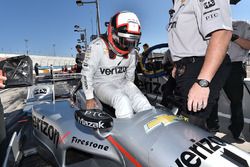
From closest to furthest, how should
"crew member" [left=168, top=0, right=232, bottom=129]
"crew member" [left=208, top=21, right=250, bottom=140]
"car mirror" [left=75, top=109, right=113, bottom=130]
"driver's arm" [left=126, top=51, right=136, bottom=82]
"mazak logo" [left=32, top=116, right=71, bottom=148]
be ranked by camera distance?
"crew member" [left=168, top=0, right=232, bottom=129]
"car mirror" [left=75, top=109, right=113, bottom=130]
"mazak logo" [left=32, top=116, right=71, bottom=148]
"driver's arm" [left=126, top=51, right=136, bottom=82]
"crew member" [left=208, top=21, right=250, bottom=140]

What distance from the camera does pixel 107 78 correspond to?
2.22 m

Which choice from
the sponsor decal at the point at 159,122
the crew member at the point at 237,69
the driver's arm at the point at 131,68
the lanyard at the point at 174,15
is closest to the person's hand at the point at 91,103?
the driver's arm at the point at 131,68

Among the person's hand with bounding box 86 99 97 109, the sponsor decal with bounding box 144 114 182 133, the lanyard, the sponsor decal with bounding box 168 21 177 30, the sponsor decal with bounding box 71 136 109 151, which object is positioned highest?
the lanyard

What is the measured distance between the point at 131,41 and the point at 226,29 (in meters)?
0.85

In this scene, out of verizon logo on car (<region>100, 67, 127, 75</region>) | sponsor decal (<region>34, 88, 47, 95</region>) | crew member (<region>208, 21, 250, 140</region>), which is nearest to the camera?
verizon logo on car (<region>100, 67, 127, 75</region>)

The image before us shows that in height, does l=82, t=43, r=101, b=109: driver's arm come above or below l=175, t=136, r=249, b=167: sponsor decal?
above

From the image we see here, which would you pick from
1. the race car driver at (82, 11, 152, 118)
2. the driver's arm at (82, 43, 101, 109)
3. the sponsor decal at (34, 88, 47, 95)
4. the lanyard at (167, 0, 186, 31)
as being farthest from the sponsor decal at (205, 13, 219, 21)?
the sponsor decal at (34, 88, 47, 95)

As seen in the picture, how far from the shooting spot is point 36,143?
7.18 feet

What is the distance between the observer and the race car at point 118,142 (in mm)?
1074

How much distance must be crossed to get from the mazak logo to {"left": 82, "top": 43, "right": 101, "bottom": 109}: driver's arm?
38cm

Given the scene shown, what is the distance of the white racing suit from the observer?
1830 millimetres

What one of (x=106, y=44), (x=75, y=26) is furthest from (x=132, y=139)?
(x=75, y=26)

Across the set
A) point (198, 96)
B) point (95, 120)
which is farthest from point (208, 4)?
point (95, 120)

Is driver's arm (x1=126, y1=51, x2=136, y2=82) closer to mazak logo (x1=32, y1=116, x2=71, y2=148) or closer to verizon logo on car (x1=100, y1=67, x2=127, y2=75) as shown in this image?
verizon logo on car (x1=100, y1=67, x2=127, y2=75)
